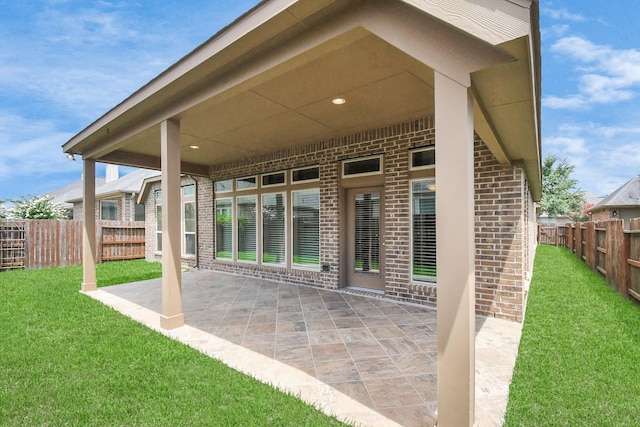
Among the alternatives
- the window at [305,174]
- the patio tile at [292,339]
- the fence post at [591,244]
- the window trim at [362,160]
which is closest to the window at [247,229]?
the window at [305,174]

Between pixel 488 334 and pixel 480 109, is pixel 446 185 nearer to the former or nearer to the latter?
pixel 480 109

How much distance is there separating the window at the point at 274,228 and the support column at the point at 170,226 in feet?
9.20

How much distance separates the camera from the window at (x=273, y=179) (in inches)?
257

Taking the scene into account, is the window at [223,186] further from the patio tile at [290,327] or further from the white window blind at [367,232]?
the patio tile at [290,327]

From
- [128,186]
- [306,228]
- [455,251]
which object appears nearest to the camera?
[455,251]

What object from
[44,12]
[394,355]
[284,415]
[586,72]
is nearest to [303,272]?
[394,355]

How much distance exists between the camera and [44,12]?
6.35 m

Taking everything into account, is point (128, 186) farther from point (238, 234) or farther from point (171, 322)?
point (171, 322)

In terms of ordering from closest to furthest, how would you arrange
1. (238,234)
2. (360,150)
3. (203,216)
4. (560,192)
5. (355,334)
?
(355,334)
(360,150)
(238,234)
(203,216)
(560,192)

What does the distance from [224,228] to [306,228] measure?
9.08 ft

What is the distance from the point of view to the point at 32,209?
→ 12359 millimetres

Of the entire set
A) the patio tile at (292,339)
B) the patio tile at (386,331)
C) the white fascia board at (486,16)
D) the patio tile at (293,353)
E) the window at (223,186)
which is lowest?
the patio tile at (293,353)

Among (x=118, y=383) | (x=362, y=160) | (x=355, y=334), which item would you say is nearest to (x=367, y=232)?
(x=362, y=160)

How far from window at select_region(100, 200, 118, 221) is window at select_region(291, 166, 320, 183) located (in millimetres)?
12652
